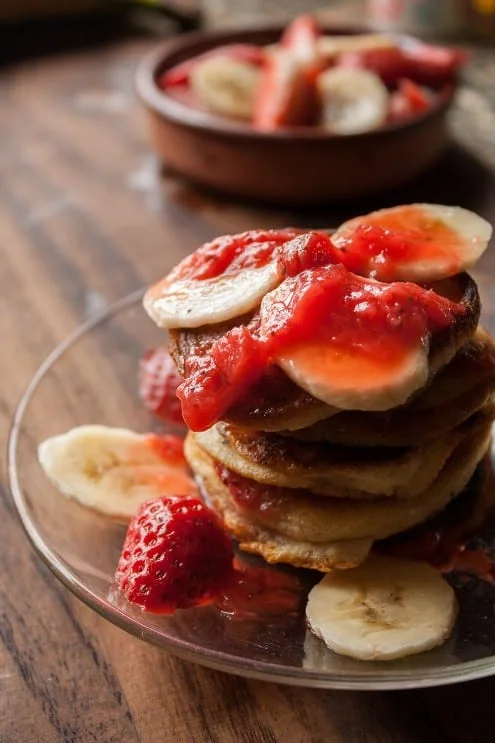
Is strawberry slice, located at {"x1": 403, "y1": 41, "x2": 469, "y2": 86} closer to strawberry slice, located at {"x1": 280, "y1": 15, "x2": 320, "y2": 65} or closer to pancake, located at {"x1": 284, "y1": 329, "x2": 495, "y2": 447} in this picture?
strawberry slice, located at {"x1": 280, "y1": 15, "x2": 320, "y2": 65}

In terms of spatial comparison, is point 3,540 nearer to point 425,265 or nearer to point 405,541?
point 405,541

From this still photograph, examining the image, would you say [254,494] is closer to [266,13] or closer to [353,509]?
[353,509]

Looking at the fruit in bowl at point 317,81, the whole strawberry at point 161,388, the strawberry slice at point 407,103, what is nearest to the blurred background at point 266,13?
the fruit in bowl at point 317,81

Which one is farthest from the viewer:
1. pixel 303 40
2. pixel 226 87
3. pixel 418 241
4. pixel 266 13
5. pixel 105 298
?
pixel 266 13

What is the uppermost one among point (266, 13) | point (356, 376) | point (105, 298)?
point (356, 376)

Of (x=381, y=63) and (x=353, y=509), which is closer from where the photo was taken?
(x=353, y=509)

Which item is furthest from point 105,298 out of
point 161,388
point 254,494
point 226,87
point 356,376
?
point 356,376
